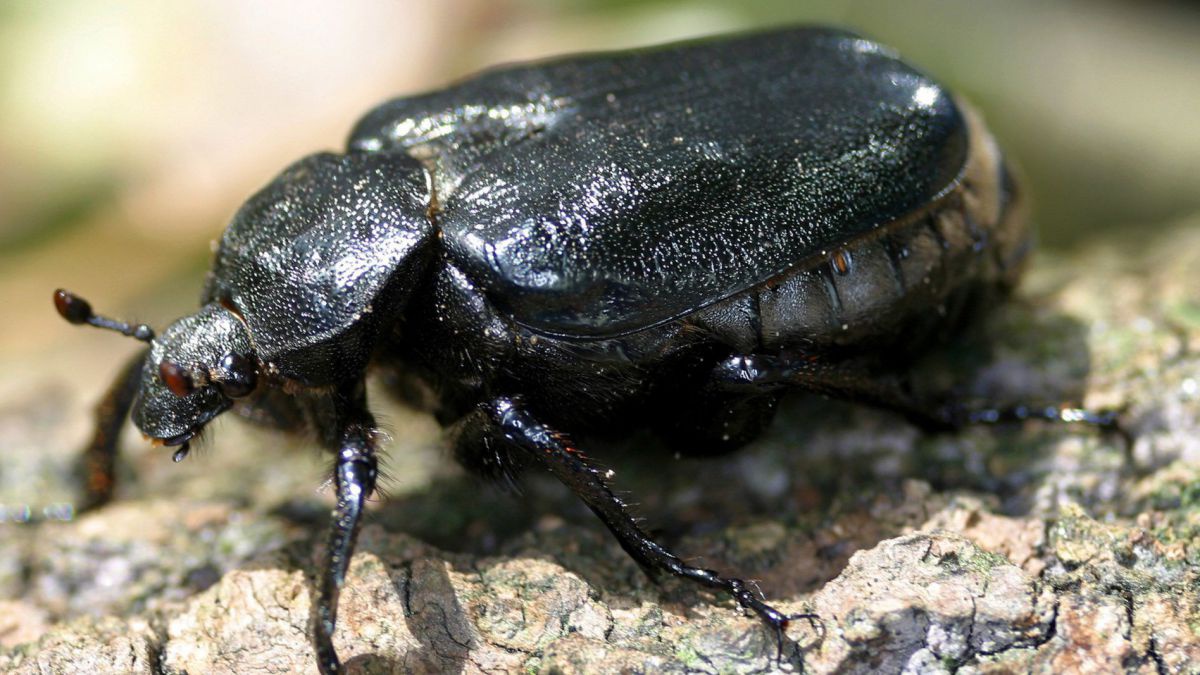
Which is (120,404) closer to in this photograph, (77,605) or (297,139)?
(77,605)

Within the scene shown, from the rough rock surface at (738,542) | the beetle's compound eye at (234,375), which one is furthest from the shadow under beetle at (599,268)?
the rough rock surface at (738,542)

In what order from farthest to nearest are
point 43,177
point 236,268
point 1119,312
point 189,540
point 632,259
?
point 43,177 → point 1119,312 → point 189,540 → point 236,268 → point 632,259

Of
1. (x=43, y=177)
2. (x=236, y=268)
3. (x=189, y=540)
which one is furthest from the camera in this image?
(x=43, y=177)

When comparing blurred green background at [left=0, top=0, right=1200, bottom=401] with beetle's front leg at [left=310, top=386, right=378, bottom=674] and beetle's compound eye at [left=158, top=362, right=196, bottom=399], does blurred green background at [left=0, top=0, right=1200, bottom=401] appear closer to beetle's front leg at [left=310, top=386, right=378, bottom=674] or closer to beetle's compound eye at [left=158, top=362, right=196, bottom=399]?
beetle's compound eye at [left=158, top=362, right=196, bottom=399]

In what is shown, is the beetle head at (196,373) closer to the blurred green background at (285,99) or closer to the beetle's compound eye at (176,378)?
the beetle's compound eye at (176,378)

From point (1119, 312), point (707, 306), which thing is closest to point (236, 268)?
point (707, 306)

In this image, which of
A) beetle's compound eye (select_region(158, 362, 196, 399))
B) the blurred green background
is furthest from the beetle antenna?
the blurred green background
